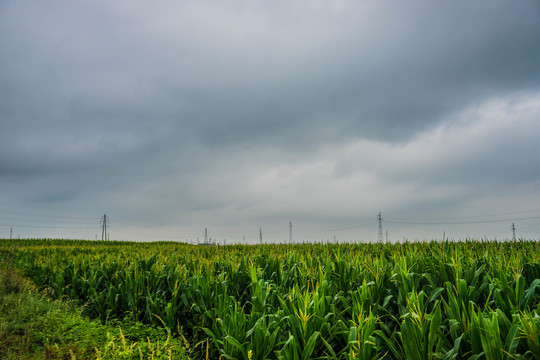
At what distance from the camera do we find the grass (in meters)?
4.88

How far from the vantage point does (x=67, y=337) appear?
19.7ft

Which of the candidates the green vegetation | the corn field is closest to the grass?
the green vegetation

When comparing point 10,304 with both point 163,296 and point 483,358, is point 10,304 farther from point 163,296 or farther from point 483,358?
point 483,358

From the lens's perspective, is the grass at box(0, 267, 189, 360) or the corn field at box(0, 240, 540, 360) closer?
the corn field at box(0, 240, 540, 360)

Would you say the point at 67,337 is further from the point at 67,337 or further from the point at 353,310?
the point at 353,310

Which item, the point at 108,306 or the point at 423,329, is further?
the point at 108,306

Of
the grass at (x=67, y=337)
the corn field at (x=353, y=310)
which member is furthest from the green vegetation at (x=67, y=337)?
the corn field at (x=353, y=310)

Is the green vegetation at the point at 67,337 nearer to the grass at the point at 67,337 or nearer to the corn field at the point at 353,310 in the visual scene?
the grass at the point at 67,337

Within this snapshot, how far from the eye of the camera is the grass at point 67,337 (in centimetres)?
488

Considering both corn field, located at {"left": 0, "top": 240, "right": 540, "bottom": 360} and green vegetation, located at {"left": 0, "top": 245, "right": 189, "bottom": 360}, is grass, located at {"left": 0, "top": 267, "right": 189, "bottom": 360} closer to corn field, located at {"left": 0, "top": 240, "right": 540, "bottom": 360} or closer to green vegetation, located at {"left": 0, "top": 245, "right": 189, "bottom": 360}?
green vegetation, located at {"left": 0, "top": 245, "right": 189, "bottom": 360}

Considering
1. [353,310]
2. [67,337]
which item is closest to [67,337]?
[67,337]

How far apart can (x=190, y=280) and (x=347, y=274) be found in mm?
2913

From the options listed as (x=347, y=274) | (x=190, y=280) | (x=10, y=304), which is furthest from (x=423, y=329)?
(x=10, y=304)

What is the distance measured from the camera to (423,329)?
319cm
